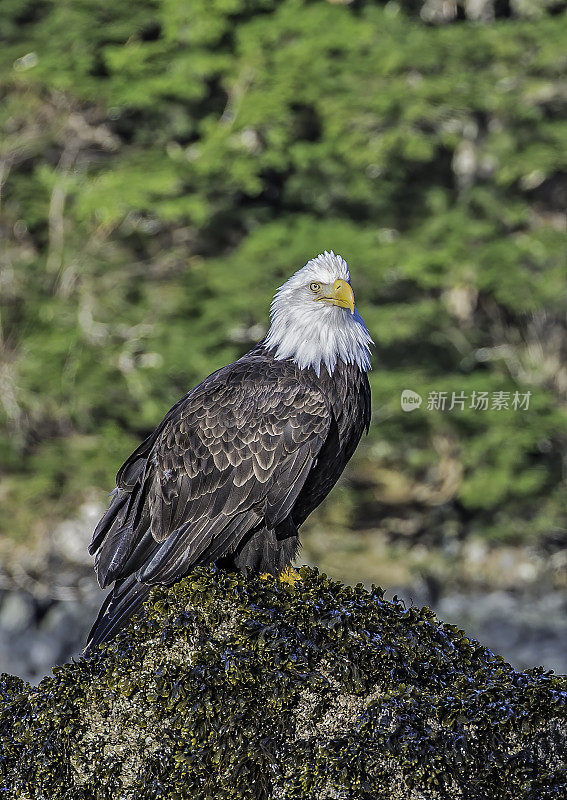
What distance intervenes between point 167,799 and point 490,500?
10903 mm

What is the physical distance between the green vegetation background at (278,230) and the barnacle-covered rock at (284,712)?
32.5 feet

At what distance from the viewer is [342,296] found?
16.9 ft

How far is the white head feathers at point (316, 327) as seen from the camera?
5.06m

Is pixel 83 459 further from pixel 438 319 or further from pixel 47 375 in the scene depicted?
pixel 438 319

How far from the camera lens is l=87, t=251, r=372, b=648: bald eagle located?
4.83 metres

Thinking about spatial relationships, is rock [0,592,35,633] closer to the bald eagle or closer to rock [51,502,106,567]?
rock [51,502,106,567]

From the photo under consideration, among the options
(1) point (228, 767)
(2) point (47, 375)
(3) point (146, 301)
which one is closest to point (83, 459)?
(2) point (47, 375)

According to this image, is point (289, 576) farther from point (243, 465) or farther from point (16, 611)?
point (16, 611)

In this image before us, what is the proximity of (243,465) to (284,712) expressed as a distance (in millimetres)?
1466

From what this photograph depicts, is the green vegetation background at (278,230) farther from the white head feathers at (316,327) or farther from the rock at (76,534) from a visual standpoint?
the white head feathers at (316,327)

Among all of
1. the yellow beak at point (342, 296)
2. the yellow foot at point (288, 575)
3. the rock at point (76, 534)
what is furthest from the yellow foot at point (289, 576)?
the rock at point (76, 534)

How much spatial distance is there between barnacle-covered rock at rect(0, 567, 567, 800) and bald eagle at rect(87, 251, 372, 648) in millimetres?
613

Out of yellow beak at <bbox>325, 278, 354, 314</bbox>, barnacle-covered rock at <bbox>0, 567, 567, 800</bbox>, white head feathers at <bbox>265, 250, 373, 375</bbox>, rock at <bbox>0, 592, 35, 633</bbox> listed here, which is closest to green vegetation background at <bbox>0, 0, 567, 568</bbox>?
rock at <bbox>0, 592, 35, 633</bbox>

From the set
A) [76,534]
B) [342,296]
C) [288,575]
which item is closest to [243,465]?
[288,575]
